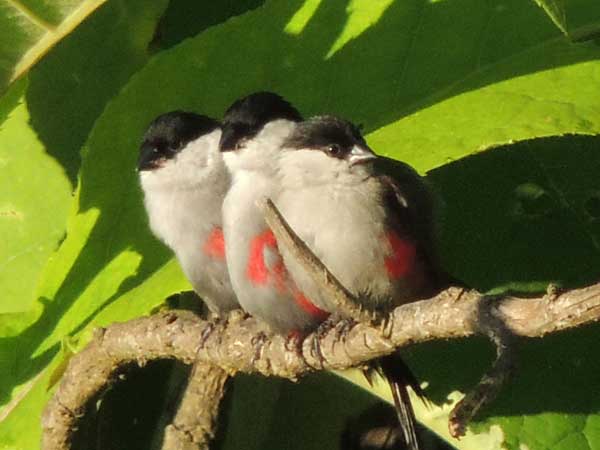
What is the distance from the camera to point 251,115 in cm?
326

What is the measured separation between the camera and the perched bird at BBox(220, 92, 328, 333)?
2926mm

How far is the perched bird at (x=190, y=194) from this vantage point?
10.3 ft

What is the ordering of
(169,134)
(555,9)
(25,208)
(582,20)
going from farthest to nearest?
(169,134)
(25,208)
(582,20)
(555,9)

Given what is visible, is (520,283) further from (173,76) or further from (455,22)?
(173,76)

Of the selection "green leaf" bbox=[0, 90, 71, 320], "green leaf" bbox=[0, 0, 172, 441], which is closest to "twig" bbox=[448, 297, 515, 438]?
"green leaf" bbox=[0, 0, 172, 441]

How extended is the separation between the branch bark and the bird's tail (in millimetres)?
244

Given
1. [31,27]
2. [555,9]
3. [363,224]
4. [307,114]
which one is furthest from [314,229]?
[555,9]

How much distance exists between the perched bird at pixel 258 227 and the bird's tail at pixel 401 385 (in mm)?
164

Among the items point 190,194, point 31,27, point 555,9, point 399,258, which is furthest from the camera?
point 190,194

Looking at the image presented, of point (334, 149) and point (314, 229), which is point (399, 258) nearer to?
point (314, 229)

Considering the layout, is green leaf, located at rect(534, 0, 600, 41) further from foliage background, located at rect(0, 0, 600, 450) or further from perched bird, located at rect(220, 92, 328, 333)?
perched bird, located at rect(220, 92, 328, 333)

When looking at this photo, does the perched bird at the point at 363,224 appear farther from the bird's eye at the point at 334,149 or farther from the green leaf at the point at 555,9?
the green leaf at the point at 555,9

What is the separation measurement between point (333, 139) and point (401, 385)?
50 centimetres

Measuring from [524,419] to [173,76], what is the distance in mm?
982
